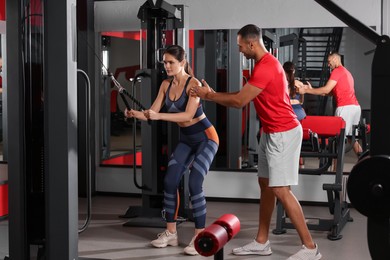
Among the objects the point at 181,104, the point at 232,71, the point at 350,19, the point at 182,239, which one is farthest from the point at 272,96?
the point at 232,71

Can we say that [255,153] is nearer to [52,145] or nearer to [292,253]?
[292,253]

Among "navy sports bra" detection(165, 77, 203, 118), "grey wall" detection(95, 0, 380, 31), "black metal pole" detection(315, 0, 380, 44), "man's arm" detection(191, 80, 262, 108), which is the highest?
"grey wall" detection(95, 0, 380, 31)

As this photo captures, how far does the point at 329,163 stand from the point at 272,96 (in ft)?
5.63

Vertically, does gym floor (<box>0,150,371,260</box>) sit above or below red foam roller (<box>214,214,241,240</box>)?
below

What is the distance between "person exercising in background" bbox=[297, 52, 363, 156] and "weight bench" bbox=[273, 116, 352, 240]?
2.38 feet

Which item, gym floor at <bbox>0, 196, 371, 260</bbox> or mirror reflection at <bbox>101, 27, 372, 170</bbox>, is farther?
mirror reflection at <bbox>101, 27, 372, 170</bbox>

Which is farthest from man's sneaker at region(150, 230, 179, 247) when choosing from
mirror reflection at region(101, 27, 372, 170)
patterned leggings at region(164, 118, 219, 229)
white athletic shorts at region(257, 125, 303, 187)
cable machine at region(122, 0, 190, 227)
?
mirror reflection at region(101, 27, 372, 170)

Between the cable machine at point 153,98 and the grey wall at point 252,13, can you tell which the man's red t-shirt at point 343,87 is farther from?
the cable machine at point 153,98

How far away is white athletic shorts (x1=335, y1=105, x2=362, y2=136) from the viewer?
6703mm

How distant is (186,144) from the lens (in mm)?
5113

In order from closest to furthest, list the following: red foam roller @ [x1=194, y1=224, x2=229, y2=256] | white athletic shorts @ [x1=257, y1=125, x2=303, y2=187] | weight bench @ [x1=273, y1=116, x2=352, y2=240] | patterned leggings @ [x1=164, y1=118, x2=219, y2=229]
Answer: red foam roller @ [x1=194, y1=224, x2=229, y2=256]
white athletic shorts @ [x1=257, y1=125, x2=303, y2=187]
patterned leggings @ [x1=164, y1=118, x2=219, y2=229]
weight bench @ [x1=273, y1=116, x2=352, y2=240]

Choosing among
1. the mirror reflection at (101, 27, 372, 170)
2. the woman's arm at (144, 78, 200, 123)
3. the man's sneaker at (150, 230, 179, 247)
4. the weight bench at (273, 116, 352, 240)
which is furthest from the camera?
the mirror reflection at (101, 27, 372, 170)

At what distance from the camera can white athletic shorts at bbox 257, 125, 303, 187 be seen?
450 centimetres

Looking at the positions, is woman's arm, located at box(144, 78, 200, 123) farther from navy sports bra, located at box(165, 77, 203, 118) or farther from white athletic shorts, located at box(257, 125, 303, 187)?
white athletic shorts, located at box(257, 125, 303, 187)
